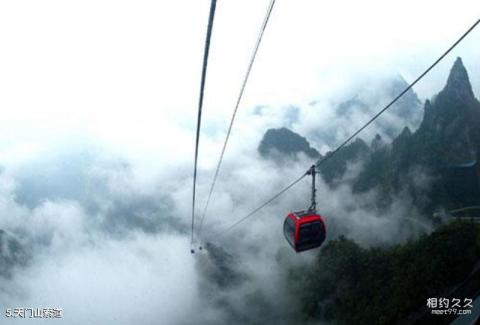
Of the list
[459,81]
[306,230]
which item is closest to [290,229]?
[306,230]

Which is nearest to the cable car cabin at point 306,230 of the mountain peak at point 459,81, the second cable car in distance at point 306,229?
the second cable car in distance at point 306,229

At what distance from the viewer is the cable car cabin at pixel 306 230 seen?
12.2 meters

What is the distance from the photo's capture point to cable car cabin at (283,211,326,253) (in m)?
12.2

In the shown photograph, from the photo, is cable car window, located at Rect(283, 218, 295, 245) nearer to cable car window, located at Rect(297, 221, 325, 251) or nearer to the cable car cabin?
the cable car cabin

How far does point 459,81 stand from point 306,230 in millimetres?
74769

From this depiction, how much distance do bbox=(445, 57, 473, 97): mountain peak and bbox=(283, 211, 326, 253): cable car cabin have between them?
237 ft

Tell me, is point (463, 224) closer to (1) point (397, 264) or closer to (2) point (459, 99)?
(1) point (397, 264)

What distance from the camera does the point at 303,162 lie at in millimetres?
123312

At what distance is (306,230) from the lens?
1233 centimetres

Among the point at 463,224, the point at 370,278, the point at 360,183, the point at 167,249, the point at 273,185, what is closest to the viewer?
the point at 463,224

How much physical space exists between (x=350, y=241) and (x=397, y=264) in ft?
30.1

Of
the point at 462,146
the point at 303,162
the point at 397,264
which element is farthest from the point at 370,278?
the point at 303,162

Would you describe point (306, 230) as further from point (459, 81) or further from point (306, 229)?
point (459, 81)

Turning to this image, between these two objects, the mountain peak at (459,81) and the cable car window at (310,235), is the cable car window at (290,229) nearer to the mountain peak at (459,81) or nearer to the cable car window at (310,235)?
the cable car window at (310,235)
